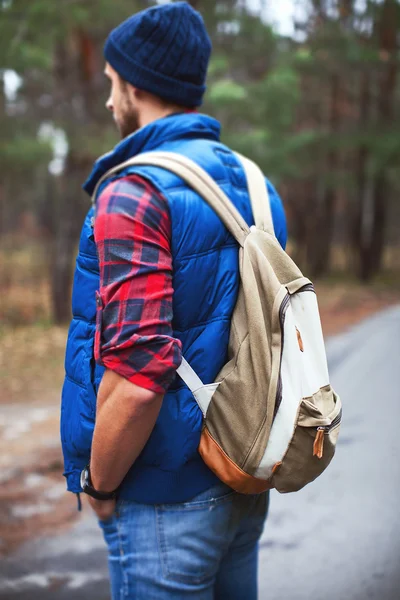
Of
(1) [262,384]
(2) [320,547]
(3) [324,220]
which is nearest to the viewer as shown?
→ (1) [262,384]

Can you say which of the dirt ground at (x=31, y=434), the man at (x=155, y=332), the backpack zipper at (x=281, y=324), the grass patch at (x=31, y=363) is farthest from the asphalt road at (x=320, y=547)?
the grass patch at (x=31, y=363)

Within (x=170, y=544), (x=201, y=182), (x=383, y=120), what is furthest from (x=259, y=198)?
(x=383, y=120)

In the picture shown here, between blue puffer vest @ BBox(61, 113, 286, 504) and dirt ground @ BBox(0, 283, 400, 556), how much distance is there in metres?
2.57

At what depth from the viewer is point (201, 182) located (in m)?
1.71

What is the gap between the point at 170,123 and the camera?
1.86 m

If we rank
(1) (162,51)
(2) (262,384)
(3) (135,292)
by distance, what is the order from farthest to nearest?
(1) (162,51) → (2) (262,384) → (3) (135,292)

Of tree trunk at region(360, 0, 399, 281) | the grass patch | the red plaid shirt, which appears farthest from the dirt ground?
tree trunk at region(360, 0, 399, 281)

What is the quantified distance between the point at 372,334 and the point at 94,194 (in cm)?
883

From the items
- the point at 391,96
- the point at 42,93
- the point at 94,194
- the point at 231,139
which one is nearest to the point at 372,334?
the point at 231,139

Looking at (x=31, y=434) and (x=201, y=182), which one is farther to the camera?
(x=31, y=434)

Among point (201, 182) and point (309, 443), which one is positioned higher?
point (201, 182)

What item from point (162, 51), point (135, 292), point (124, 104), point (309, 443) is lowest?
point (309, 443)

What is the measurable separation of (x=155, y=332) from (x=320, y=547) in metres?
2.81

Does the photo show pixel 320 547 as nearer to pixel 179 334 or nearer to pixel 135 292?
pixel 179 334
